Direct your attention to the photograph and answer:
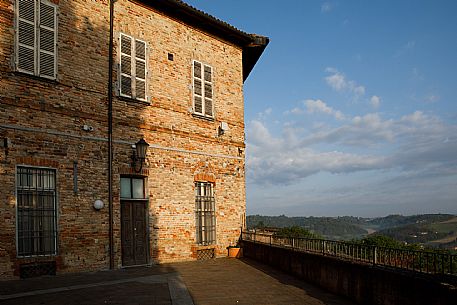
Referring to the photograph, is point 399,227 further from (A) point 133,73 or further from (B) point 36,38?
(B) point 36,38

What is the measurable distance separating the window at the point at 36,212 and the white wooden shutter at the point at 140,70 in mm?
3798

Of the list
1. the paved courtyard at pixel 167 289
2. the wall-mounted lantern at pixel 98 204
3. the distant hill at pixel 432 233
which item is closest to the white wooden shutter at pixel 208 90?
the wall-mounted lantern at pixel 98 204

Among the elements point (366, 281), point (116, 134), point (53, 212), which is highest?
point (116, 134)

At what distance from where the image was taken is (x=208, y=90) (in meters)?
14.8

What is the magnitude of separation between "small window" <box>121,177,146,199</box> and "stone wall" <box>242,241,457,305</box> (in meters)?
4.74

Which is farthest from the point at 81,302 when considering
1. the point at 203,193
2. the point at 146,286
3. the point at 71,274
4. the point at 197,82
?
the point at 197,82

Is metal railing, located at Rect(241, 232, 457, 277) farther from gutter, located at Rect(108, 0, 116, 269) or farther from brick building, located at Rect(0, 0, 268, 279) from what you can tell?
gutter, located at Rect(108, 0, 116, 269)

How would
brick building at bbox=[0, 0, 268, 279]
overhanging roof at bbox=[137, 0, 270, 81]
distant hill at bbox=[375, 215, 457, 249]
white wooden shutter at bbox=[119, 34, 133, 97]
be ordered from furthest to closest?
distant hill at bbox=[375, 215, 457, 249], overhanging roof at bbox=[137, 0, 270, 81], white wooden shutter at bbox=[119, 34, 133, 97], brick building at bbox=[0, 0, 268, 279]

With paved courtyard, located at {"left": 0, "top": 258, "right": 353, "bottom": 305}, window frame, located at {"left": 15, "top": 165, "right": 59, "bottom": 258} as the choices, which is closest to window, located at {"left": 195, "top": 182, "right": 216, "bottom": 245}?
paved courtyard, located at {"left": 0, "top": 258, "right": 353, "bottom": 305}

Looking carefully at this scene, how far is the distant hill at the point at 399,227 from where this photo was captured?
72.0 meters

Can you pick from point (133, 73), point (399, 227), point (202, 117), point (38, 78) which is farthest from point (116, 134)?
point (399, 227)

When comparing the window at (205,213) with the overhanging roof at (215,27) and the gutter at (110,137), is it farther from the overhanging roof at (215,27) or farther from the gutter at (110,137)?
the overhanging roof at (215,27)

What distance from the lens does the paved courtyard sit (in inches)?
293

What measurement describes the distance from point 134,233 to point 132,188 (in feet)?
4.58
